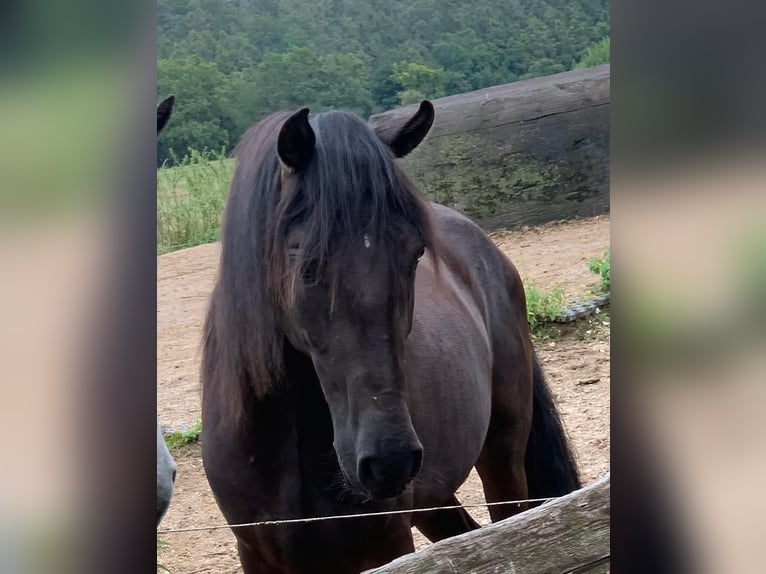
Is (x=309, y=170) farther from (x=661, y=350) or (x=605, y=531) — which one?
(x=605, y=531)

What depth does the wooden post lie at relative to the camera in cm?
155

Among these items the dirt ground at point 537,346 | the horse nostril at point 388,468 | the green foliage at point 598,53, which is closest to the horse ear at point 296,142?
the dirt ground at point 537,346

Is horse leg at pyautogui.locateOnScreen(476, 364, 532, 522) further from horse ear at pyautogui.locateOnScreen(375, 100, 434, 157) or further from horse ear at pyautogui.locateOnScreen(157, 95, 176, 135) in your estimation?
horse ear at pyautogui.locateOnScreen(157, 95, 176, 135)

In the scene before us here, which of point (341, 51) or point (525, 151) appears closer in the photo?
point (341, 51)

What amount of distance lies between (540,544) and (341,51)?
1.05m

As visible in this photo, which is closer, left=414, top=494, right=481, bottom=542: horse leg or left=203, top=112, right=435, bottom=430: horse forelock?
left=203, top=112, right=435, bottom=430: horse forelock

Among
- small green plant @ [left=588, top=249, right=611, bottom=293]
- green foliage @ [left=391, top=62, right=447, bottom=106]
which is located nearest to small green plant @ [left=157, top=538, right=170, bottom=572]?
green foliage @ [left=391, top=62, right=447, bottom=106]

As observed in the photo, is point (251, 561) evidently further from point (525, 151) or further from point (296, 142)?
point (525, 151)

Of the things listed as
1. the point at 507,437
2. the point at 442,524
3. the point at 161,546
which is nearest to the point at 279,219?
the point at 161,546

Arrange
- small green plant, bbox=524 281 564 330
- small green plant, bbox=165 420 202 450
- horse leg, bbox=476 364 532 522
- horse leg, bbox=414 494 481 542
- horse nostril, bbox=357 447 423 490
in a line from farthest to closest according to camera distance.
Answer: horse leg, bbox=476 364 532 522, small green plant, bbox=524 281 564 330, horse leg, bbox=414 494 481 542, small green plant, bbox=165 420 202 450, horse nostril, bbox=357 447 423 490

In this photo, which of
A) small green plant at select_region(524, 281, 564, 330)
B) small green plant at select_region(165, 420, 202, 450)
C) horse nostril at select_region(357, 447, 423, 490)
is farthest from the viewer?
small green plant at select_region(524, 281, 564, 330)

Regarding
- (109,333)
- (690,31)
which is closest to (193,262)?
(109,333)

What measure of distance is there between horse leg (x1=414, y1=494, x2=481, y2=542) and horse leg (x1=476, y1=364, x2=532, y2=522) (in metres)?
0.22

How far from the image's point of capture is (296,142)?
1406 millimetres
